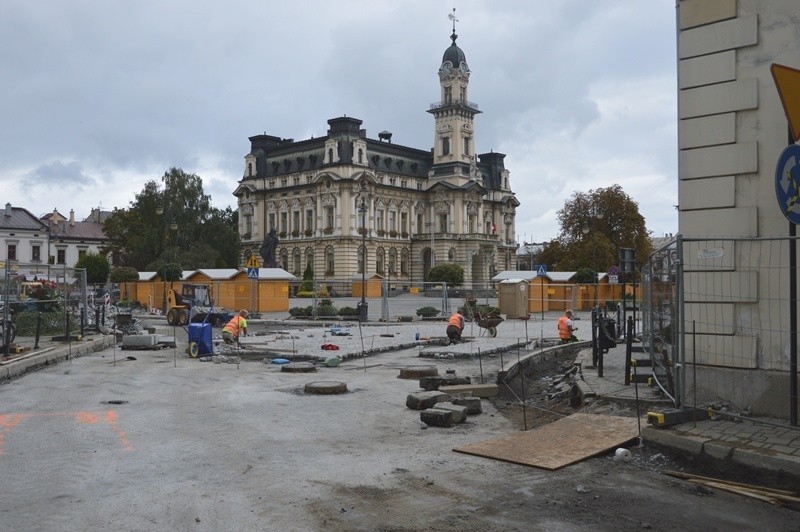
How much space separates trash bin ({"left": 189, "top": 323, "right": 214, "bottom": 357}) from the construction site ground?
22.2 ft

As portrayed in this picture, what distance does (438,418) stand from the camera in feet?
31.5

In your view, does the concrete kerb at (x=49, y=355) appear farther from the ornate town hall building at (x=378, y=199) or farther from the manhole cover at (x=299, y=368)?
the ornate town hall building at (x=378, y=199)

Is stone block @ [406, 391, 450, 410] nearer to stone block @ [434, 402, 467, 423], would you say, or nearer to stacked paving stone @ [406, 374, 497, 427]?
stacked paving stone @ [406, 374, 497, 427]

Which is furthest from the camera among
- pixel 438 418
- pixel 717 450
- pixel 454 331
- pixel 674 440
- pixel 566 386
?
pixel 454 331

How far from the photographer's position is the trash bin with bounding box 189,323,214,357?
19.4 metres

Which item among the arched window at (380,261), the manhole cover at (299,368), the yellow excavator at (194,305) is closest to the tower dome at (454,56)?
the arched window at (380,261)

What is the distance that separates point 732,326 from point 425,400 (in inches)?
176

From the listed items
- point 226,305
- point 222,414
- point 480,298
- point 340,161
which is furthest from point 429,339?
point 340,161

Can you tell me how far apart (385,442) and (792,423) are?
177 inches

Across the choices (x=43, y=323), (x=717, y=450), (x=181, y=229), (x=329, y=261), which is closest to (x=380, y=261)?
(x=329, y=261)

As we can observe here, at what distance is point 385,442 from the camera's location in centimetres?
873

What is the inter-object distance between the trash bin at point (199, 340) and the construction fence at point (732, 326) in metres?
13.4

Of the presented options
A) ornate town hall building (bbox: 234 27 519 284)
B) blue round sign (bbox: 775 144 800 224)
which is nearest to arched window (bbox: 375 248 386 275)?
ornate town hall building (bbox: 234 27 519 284)

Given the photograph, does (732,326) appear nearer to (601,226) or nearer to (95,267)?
(601,226)
